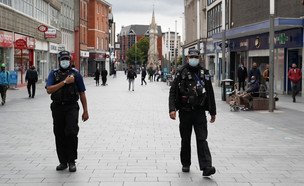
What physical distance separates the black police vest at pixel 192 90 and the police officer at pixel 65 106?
156cm

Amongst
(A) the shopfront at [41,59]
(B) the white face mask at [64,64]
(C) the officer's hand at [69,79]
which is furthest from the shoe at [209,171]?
(A) the shopfront at [41,59]

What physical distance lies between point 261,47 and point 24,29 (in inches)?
690

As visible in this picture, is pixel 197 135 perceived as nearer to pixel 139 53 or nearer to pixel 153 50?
pixel 153 50

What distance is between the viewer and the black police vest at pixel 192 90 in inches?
249

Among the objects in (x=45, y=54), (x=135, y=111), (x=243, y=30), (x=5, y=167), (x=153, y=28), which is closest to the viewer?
(x=5, y=167)

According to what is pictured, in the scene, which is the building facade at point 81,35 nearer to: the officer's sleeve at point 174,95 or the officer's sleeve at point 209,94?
the officer's sleeve at point 174,95

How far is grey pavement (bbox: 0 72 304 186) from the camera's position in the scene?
6189 mm

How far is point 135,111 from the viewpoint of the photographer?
16.4m

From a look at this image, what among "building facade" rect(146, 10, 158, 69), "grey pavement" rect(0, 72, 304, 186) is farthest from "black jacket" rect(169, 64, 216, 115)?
"building facade" rect(146, 10, 158, 69)

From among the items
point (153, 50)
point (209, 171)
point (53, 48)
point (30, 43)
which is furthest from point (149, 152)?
point (153, 50)

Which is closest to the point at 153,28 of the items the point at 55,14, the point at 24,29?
the point at 55,14

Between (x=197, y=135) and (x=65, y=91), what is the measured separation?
1986mm

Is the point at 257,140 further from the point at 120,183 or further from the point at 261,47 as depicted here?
the point at 261,47

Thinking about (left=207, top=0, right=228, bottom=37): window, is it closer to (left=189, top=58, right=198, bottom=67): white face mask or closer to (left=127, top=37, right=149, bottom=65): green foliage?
(left=189, top=58, right=198, bottom=67): white face mask
